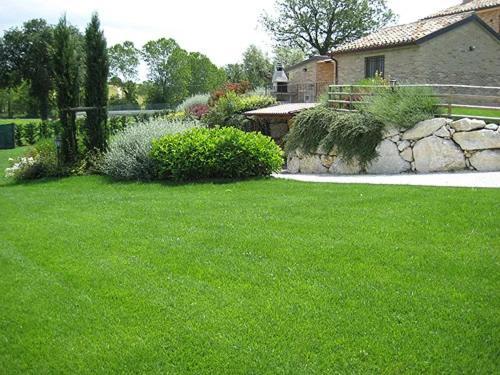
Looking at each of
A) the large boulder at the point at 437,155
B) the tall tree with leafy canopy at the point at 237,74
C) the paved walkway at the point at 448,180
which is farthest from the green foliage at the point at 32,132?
the paved walkway at the point at 448,180

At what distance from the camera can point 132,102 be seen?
206ft

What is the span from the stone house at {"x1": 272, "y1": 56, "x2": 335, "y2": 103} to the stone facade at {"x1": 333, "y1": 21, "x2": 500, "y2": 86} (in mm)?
3473

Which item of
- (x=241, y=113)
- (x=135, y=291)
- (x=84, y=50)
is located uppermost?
(x=84, y=50)

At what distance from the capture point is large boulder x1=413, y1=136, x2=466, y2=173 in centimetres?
1260

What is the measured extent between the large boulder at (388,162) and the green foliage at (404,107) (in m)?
0.60

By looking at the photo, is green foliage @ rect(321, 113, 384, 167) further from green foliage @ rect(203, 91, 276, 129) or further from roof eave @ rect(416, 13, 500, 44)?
roof eave @ rect(416, 13, 500, 44)

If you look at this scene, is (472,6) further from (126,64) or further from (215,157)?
(126,64)

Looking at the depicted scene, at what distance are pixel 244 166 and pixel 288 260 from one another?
649 cm

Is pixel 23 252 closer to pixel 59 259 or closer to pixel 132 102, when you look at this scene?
→ pixel 59 259

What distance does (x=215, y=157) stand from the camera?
39.0ft

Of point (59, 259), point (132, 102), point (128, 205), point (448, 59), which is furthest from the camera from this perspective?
point (132, 102)

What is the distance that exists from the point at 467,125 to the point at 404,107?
5.34ft

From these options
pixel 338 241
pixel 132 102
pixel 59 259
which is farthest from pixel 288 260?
pixel 132 102

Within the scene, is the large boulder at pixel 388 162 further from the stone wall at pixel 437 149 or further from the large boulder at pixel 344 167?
the large boulder at pixel 344 167
